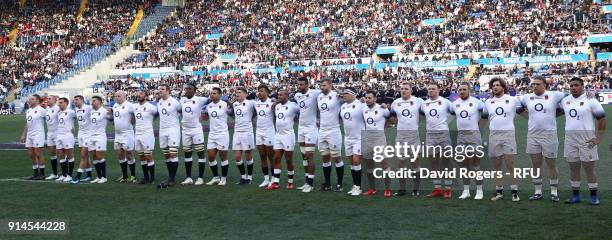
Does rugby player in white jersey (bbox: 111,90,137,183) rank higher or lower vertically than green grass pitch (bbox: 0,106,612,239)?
higher

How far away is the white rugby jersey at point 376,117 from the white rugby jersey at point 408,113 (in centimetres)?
27

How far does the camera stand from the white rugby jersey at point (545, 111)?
1152cm

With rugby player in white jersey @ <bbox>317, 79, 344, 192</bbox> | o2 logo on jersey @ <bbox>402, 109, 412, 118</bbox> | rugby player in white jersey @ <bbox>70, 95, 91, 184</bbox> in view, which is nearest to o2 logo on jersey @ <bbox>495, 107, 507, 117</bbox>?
o2 logo on jersey @ <bbox>402, 109, 412, 118</bbox>

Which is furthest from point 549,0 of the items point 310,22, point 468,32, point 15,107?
point 15,107

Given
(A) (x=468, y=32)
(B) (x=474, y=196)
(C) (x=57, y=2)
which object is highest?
(C) (x=57, y=2)

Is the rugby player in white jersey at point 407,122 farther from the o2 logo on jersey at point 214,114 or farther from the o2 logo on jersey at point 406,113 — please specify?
the o2 logo on jersey at point 214,114

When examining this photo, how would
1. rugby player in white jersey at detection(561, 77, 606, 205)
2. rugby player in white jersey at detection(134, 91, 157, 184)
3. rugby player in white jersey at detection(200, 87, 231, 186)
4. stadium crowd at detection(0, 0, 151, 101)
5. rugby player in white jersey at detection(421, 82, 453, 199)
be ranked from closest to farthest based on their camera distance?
1. rugby player in white jersey at detection(561, 77, 606, 205)
2. rugby player in white jersey at detection(421, 82, 453, 199)
3. rugby player in white jersey at detection(200, 87, 231, 186)
4. rugby player in white jersey at detection(134, 91, 157, 184)
5. stadium crowd at detection(0, 0, 151, 101)

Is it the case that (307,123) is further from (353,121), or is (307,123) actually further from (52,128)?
(52,128)

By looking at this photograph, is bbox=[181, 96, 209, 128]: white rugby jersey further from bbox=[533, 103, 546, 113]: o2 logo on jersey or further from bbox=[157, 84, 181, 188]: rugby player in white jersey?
bbox=[533, 103, 546, 113]: o2 logo on jersey

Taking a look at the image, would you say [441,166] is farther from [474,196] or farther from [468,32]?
[468,32]

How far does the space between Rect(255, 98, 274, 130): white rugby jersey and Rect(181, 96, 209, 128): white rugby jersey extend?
130 centimetres

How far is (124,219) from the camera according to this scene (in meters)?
11.0

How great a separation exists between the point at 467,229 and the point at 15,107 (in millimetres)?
50618

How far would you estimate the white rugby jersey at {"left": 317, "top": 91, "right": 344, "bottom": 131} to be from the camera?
13.4 metres
